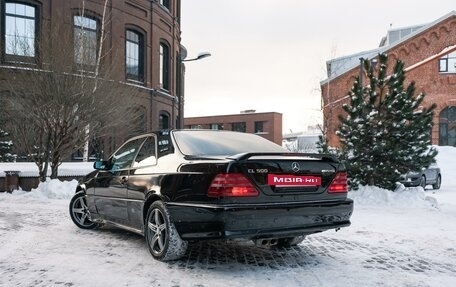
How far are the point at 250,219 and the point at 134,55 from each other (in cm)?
2381

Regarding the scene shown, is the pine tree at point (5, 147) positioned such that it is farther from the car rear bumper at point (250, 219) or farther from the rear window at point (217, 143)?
the car rear bumper at point (250, 219)

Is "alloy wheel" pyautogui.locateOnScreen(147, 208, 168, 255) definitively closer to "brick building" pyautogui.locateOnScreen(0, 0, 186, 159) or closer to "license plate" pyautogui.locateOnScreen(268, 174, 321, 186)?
"license plate" pyautogui.locateOnScreen(268, 174, 321, 186)

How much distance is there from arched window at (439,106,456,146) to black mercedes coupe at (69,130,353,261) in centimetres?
3306

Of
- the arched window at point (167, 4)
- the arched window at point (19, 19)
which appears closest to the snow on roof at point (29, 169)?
the arched window at point (19, 19)

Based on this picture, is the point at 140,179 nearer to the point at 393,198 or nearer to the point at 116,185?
the point at 116,185

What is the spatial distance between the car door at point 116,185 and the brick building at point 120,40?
8.17m

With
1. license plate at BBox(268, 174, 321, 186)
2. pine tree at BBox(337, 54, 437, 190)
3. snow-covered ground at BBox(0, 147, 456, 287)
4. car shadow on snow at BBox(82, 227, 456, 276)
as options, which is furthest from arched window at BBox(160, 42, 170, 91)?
license plate at BBox(268, 174, 321, 186)

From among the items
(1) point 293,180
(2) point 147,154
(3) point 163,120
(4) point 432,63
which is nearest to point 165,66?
(3) point 163,120

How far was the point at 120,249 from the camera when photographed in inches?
240

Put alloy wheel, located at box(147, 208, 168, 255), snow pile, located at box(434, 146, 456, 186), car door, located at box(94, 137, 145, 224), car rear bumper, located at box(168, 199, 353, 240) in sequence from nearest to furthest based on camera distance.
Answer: car rear bumper, located at box(168, 199, 353, 240), alloy wheel, located at box(147, 208, 168, 255), car door, located at box(94, 137, 145, 224), snow pile, located at box(434, 146, 456, 186)

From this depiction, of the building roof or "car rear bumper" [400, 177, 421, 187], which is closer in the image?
"car rear bumper" [400, 177, 421, 187]

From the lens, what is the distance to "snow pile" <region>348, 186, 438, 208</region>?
1073 centimetres

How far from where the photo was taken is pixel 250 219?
4.72 metres

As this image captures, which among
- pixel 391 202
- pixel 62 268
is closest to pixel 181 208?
pixel 62 268
